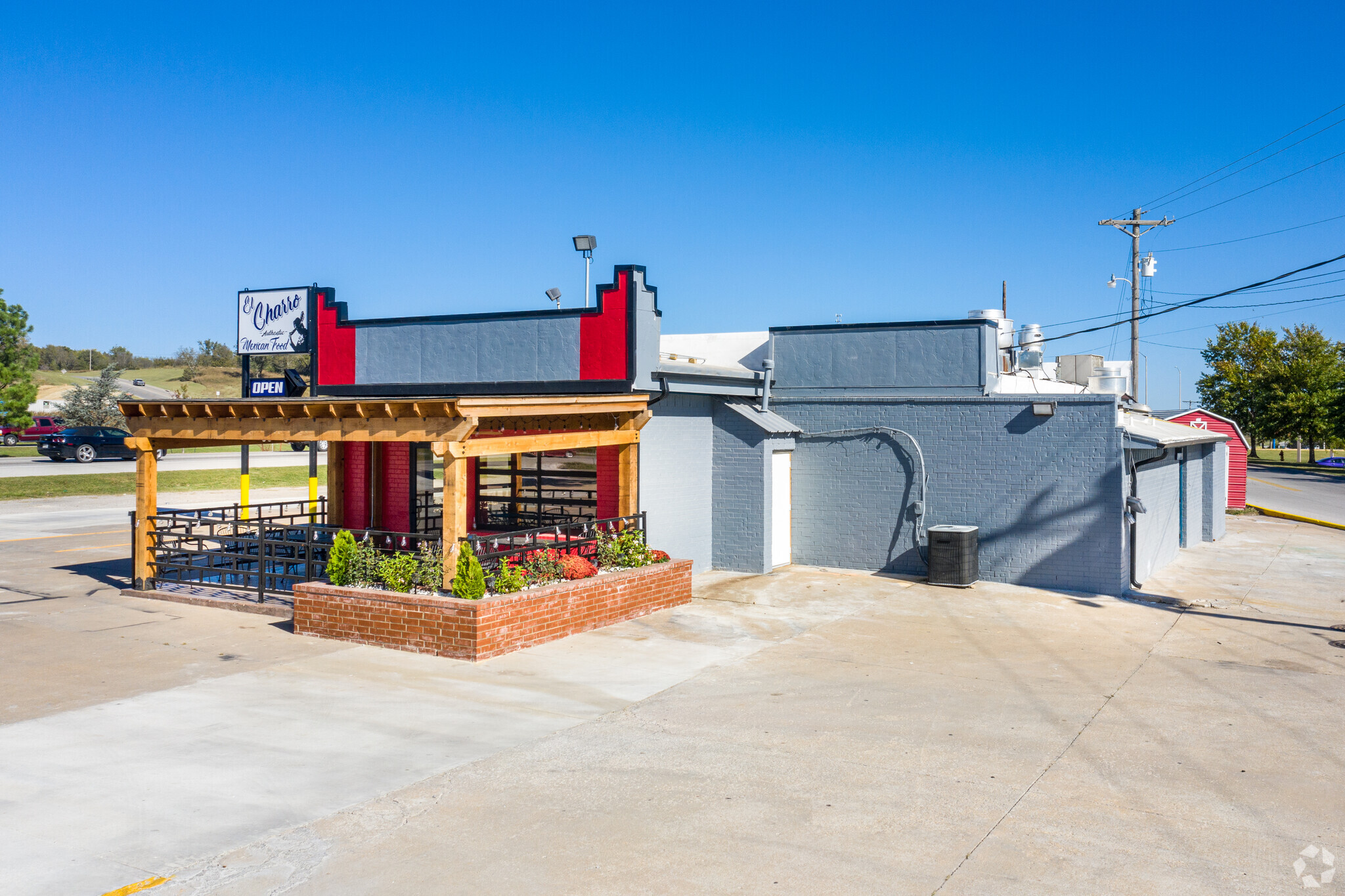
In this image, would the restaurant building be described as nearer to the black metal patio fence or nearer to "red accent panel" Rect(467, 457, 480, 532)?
"red accent panel" Rect(467, 457, 480, 532)

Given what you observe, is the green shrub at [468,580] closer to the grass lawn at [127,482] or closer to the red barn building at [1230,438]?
the red barn building at [1230,438]

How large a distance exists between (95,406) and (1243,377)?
2970 inches

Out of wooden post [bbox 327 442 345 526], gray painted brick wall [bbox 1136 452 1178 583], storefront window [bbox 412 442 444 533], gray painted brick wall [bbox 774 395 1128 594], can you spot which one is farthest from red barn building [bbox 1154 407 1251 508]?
wooden post [bbox 327 442 345 526]

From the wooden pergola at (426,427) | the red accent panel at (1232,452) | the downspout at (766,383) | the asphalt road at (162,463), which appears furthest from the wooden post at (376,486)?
the red accent panel at (1232,452)

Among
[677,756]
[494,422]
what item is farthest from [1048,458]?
[677,756]

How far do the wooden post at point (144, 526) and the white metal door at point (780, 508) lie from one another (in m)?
9.81

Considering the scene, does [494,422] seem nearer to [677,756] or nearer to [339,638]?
[339,638]

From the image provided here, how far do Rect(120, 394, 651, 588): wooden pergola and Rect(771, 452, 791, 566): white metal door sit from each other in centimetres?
329

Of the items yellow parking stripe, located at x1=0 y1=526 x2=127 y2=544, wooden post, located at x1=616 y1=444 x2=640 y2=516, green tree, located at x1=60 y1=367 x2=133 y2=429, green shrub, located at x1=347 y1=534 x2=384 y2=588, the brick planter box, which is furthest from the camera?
green tree, located at x1=60 y1=367 x2=133 y2=429

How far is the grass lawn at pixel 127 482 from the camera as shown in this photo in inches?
1211

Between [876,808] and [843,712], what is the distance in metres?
2.28

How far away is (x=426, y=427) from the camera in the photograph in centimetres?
1135

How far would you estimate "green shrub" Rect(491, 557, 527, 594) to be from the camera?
11.3 meters

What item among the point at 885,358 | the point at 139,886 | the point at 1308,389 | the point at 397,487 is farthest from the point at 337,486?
the point at 1308,389
